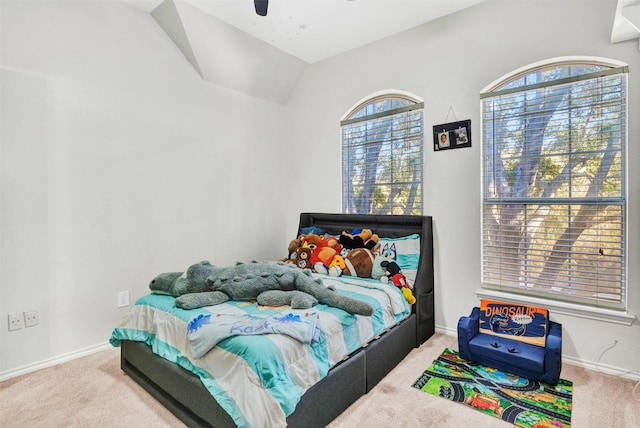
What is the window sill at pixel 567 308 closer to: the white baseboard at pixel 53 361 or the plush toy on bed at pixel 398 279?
the plush toy on bed at pixel 398 279

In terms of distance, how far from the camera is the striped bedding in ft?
4.64

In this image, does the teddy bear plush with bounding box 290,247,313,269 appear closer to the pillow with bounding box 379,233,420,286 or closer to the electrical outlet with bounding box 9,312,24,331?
the pillow with bounding box 379,233,420,286

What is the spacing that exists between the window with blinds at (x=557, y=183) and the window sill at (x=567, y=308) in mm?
59

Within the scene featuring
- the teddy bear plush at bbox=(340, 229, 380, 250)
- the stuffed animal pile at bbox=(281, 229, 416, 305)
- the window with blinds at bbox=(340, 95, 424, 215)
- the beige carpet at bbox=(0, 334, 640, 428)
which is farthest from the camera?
the window with blinds at bbox=(340, 95, 424, 215)

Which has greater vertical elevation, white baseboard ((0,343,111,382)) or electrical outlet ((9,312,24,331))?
electrical outlet ((9,312,24,331))

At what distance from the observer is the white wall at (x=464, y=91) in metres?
2.24

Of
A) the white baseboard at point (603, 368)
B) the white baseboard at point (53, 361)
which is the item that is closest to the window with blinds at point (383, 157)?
the white baseboard at point (603, 368)

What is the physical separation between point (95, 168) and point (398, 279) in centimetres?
255

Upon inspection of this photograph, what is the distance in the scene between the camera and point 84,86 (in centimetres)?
258

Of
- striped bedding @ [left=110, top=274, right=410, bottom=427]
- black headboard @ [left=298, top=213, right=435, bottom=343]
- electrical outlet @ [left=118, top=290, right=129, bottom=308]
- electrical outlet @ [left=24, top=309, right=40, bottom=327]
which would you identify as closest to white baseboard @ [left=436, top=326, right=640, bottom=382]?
black headboard @ [left=298, top=213, right=435, bottom=343]

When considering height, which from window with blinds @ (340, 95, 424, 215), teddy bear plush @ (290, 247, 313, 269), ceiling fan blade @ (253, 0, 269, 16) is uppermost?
ceiling fan blade @ (253, 0, 269, 16)

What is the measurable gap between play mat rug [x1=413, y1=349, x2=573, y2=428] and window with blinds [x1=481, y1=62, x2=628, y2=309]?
2.38 ft

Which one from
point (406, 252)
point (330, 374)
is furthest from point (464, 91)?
point (330, 374)

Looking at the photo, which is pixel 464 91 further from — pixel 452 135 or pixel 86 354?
pixel 86 354
